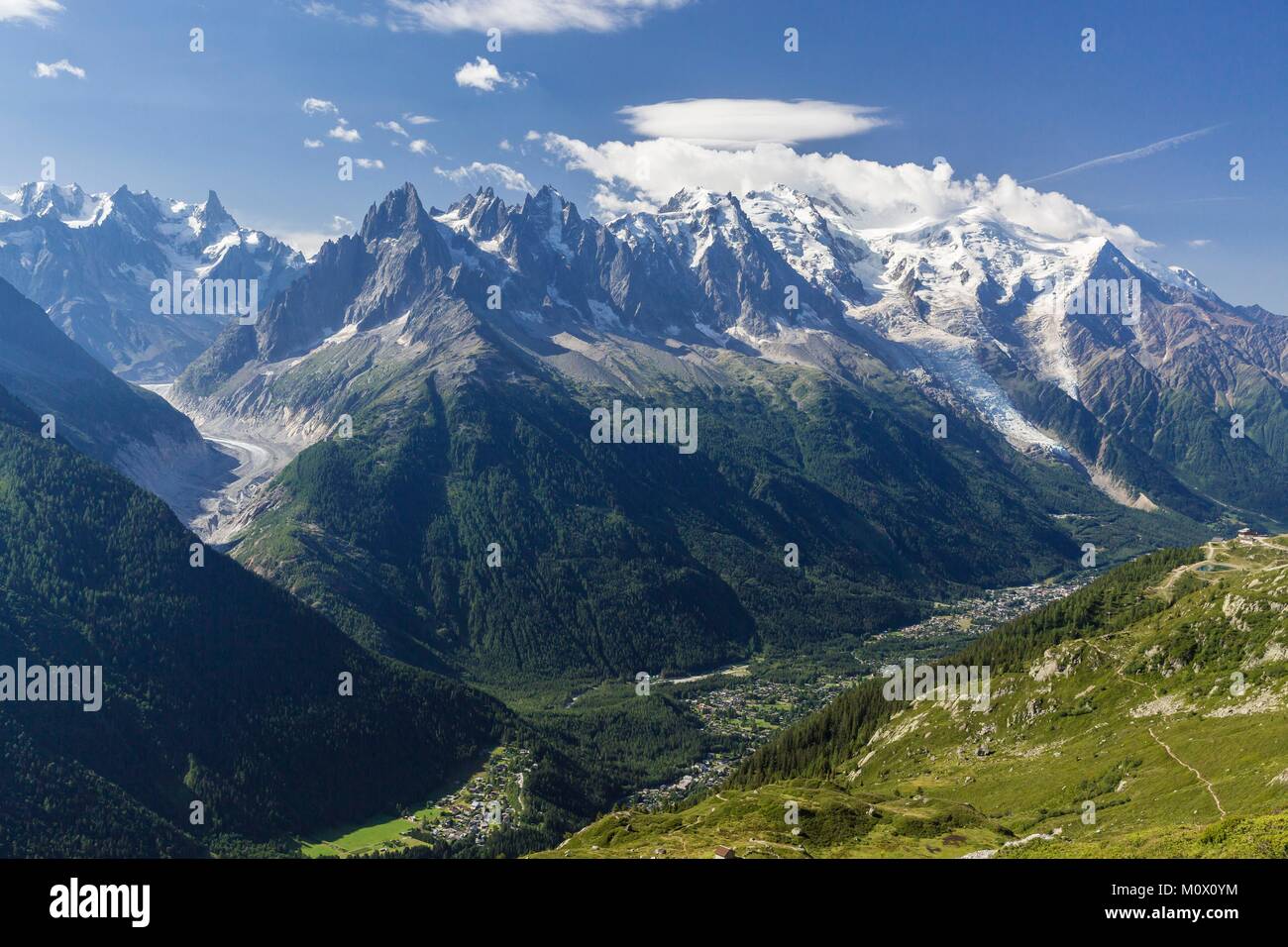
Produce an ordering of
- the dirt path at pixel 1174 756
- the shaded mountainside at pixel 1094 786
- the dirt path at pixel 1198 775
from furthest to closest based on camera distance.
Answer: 1. the shaded mountainside at pixel 1094 786
2. the dirt path at pixel 1174 756
3. the dirt path at pixel 1198 775

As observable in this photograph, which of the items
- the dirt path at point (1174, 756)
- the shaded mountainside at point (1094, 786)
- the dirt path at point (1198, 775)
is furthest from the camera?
the shaded mountainside at point (1094, 786)

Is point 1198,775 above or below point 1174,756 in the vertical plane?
above

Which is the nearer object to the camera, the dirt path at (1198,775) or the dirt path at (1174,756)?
the dirt path at (1198,775)

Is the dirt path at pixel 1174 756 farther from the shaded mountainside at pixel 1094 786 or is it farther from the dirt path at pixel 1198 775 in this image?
the shaded mountainside at pixel 1094 786

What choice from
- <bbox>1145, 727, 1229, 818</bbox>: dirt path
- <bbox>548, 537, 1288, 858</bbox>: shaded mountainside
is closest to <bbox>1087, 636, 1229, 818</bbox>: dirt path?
<bbox>1145, 727, 1229, 818</bbox>: dirt path

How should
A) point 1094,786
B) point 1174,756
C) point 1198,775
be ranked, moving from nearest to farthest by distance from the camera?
point 1198,775
point 1174,756
point 1094,786

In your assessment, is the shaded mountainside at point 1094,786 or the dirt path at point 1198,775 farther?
the shaded mountainside at point 1094,786

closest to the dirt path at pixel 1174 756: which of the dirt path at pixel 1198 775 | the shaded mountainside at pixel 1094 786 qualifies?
the dirt path at pixel 1198 775

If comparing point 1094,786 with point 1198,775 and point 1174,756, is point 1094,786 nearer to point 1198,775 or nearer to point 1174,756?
point 1174,756

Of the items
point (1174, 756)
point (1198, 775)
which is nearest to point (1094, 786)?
point (1174, 756)
